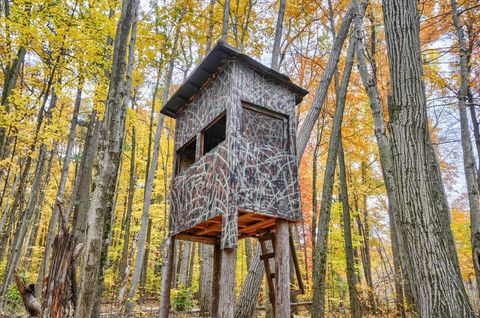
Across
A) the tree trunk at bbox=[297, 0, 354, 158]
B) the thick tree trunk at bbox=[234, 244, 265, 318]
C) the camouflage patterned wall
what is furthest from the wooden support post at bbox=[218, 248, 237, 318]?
the tree trunk at bbox=[297, 0, 354, 158]

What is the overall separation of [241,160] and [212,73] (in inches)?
89.0

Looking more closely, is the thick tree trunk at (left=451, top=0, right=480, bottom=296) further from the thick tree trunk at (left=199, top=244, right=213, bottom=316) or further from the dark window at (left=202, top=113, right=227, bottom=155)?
the thick tree trunk at (left=199, top=244, right=213, bottom=316)

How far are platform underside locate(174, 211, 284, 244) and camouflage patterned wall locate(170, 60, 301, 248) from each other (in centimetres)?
30

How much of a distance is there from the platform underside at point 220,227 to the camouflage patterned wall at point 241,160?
0.30 meters

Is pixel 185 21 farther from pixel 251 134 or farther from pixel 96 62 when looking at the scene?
pixel 251 134

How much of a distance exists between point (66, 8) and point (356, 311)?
1220 centimetres

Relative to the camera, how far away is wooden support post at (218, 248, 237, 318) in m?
4.79

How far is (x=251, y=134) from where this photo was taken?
19.2 feet

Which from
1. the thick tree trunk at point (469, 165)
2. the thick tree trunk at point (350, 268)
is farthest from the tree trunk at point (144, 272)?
the thick tree trunk at point (469, 165)

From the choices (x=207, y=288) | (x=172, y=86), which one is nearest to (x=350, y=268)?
(x=207, y=288)

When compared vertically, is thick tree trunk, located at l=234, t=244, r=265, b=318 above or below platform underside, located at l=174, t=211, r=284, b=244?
below

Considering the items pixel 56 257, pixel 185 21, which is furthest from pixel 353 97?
pixel 56 257

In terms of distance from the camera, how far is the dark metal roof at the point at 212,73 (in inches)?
232

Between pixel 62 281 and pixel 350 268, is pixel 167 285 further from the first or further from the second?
pixel 350 268
